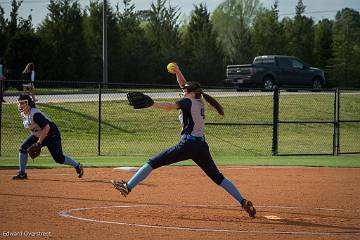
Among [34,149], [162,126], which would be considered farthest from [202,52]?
[34,149]

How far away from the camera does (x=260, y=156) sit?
887 inches

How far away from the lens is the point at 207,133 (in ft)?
89.4

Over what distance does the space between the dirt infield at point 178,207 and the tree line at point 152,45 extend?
Answer: 81.0ft

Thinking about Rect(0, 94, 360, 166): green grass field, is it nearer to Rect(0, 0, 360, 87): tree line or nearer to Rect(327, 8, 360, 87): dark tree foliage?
Rect(0, 0, 360, 87): tree line

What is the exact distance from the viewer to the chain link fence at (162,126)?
78.3ft

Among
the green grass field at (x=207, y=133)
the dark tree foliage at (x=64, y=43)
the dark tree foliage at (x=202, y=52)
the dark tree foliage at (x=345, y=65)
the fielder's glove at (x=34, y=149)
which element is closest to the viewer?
the fielder's glove at (x=34, y=149)

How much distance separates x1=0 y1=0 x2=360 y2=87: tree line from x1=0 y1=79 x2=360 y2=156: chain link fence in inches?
489

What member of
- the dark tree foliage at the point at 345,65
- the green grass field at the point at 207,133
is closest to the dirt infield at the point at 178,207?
the green grass field at the point at 207,133

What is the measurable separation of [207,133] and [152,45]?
71.5 ft

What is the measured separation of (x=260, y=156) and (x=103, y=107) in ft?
25.2

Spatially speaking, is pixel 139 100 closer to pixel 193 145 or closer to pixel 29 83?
pixel 193 145

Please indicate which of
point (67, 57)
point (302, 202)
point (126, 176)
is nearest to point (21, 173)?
point (126, 176)

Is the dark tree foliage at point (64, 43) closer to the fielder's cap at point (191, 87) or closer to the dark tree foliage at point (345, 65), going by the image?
the dark tree foliage at point (345, 65)

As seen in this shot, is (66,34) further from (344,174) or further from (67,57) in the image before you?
(344,174)
